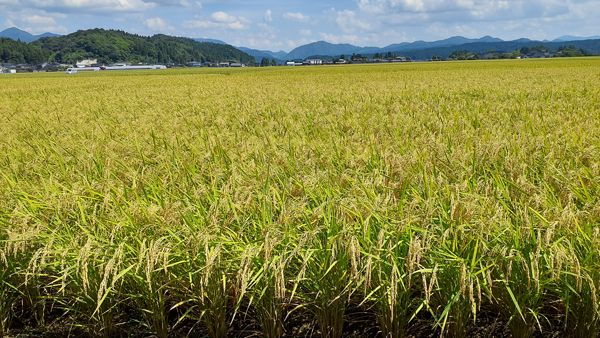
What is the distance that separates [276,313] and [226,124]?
20.7 feet

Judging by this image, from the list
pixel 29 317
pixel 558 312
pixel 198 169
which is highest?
pixel 198 169

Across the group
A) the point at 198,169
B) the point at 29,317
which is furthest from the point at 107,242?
the point at 198,169

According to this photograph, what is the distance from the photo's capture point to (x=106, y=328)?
264 centimetres

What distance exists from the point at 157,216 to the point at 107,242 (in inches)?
13.7

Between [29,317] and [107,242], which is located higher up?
[107,242]

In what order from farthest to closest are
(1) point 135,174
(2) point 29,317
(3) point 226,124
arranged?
(3) point 226,124
(1) point 135,174
(2) point 29,317

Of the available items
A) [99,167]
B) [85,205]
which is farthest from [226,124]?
[85,205]

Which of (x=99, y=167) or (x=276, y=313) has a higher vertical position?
(x=99, y=167)

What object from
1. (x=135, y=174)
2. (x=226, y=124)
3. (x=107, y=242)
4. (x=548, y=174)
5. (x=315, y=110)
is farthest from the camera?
(x=315, y=110)

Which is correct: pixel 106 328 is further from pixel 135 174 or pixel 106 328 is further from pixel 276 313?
pixel 135 174

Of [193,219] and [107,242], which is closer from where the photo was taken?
[107,242]

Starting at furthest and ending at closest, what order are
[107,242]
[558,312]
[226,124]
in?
[226,124] → [107,242] → [558,312]

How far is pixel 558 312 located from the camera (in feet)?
7.80

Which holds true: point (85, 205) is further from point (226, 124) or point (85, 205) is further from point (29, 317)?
point (226, 124)
